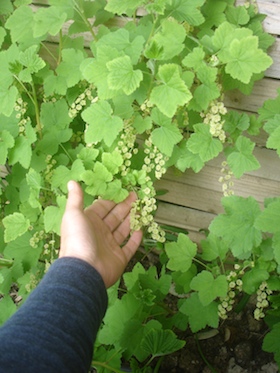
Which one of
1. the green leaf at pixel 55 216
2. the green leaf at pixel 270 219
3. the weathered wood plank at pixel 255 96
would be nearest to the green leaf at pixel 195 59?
the weathered wood plank at pixel 255 96

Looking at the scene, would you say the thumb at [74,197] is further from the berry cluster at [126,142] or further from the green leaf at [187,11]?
the green leaf at [187,11]

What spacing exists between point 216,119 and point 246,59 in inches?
8.2

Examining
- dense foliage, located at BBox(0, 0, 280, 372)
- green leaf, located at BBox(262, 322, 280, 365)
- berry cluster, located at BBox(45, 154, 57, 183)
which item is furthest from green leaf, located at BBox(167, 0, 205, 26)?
green leaf, located at BBox(262, 322, 280, 365)

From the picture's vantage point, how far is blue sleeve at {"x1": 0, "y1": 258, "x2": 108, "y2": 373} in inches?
33.4

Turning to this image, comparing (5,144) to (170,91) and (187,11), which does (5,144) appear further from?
(187,11)

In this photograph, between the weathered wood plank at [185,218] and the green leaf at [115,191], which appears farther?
the weathered wood plank at [185,218]

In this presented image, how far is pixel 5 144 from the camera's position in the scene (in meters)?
1.59

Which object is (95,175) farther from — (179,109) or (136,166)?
(179,109)

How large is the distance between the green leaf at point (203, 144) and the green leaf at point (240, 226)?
6.6 inches

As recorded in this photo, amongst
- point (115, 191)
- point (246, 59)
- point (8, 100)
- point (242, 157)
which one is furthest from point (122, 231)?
point (246, 59)

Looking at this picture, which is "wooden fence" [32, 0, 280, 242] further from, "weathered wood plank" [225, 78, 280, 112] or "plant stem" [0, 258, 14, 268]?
"plant stem" [0, 258, 14, 268]

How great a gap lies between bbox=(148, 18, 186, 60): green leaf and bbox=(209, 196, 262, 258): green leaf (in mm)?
507

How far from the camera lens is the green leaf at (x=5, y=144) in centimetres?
158

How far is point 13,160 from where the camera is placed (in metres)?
1.62
